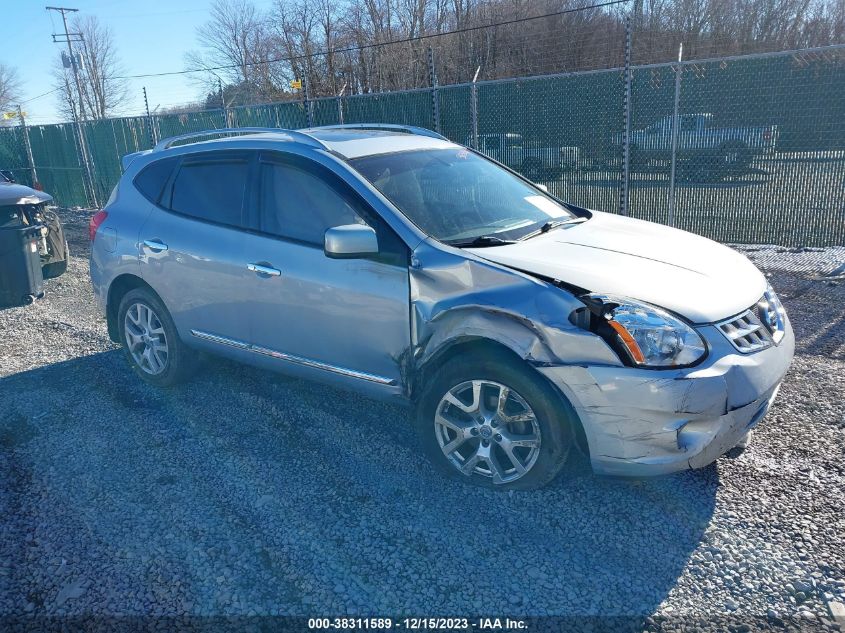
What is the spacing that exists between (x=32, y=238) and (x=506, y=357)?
253 inches

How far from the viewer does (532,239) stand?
393cm

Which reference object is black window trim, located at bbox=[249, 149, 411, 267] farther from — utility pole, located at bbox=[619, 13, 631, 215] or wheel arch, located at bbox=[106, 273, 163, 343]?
utility pole, located at bbox=[619, 13, 631, 215]

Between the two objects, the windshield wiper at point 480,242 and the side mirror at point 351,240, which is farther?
the windshield wiper at point 480,242

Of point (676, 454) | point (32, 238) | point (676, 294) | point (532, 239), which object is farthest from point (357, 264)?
point (32, 238)

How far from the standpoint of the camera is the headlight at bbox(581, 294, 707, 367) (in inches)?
118

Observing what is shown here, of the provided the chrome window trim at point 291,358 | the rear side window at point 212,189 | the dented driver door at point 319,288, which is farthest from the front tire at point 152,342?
the dented driver door at point 319,288

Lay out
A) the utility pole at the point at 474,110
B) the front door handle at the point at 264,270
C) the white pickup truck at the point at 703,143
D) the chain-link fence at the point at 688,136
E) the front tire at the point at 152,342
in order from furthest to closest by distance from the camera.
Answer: the utility pole at the point at 474,110 < the white pickup truck at the point at 703,143 < the chain-link fence at the point at 688,136 < the front tire at the point at 152,342 < the front door handle at the point at 264,270

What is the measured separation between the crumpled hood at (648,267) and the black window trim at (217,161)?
1.71 m

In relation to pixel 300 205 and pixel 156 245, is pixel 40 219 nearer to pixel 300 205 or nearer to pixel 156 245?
pixel 156 245

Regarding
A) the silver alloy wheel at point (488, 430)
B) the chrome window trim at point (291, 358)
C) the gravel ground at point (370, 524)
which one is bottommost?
the gravel ground at point (370, 524)

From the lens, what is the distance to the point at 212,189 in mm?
4691

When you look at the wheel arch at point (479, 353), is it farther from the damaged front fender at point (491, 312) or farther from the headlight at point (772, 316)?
the headlight at point (772, 316)

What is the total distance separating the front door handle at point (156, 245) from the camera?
4.81 metres

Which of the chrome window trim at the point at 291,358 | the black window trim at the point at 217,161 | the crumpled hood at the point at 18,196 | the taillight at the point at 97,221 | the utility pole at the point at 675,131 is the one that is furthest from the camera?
the utility pole at the point at 675,131
